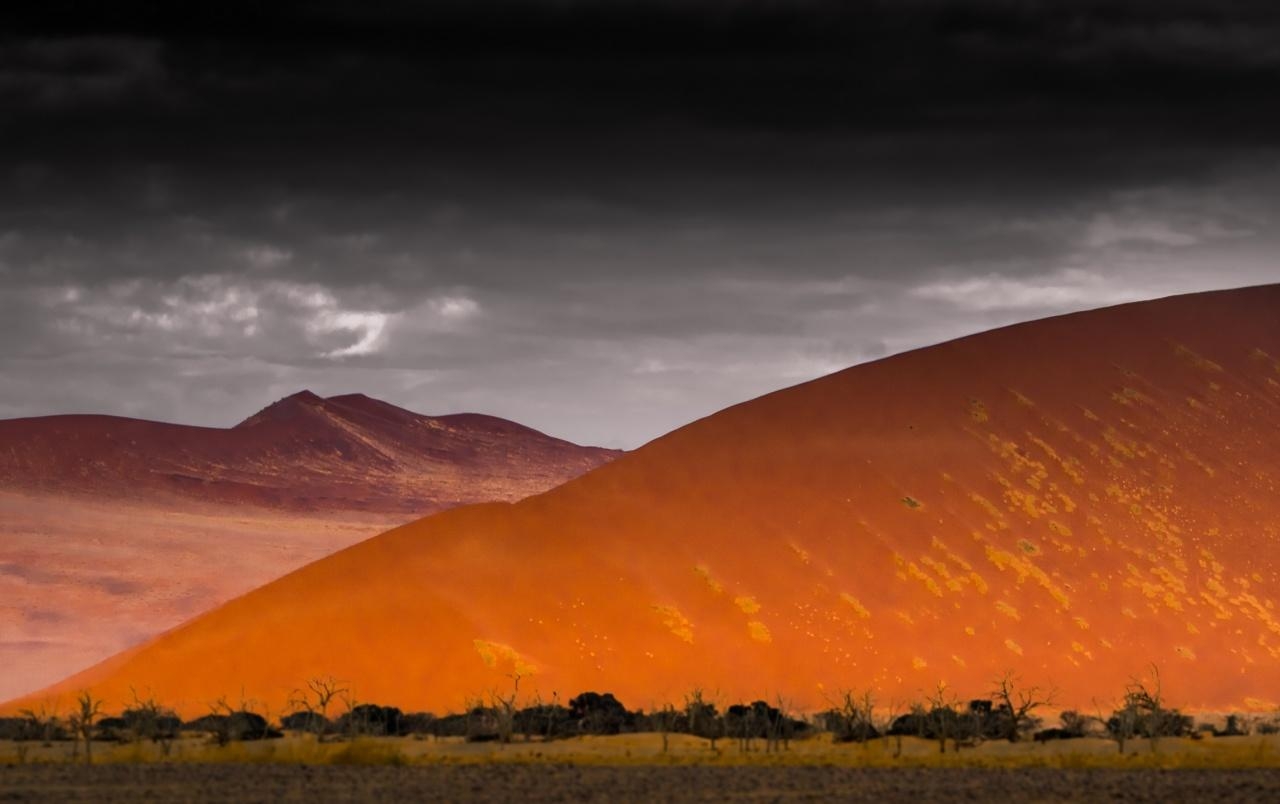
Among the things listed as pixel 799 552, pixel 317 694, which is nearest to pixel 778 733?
pixel 317 694

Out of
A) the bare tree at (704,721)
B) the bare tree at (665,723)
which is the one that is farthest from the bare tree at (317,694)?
the bare tree at (704,721)

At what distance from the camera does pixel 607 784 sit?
30781mm

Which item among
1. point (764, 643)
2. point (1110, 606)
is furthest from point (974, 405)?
point (764, 643)

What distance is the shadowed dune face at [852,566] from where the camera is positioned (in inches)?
1937

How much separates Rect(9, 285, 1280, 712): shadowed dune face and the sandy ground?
28.1 meters

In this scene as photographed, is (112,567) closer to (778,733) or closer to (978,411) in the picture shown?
(978,411)

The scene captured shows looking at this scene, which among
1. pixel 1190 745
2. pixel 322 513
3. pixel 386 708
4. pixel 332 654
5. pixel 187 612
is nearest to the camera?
pixel 1190 745

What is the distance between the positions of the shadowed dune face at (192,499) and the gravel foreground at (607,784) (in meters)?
43.2

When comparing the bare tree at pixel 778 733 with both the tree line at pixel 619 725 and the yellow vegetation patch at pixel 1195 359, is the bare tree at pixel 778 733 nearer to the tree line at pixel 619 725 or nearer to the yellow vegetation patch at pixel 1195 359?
the tree line at pixel 619 725

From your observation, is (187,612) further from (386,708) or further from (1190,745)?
(1190,745)

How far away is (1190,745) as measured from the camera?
37.7 metres

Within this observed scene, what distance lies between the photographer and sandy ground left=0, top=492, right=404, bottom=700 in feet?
277

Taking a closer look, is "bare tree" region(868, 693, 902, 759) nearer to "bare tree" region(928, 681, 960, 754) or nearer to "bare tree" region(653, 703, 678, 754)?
"bare tree" region(928, 681, 960, 754)

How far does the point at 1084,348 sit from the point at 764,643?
81.4ft
